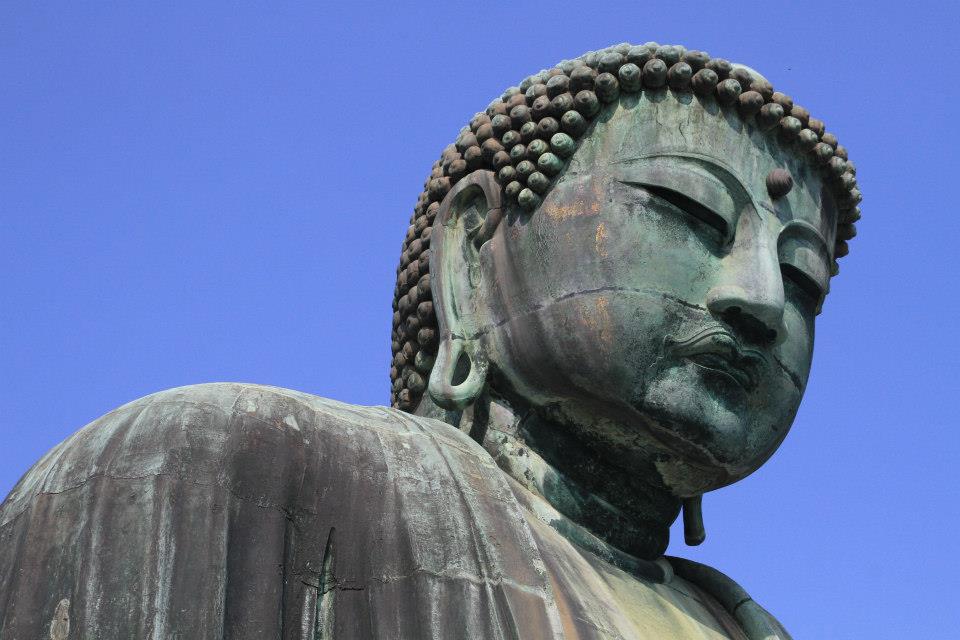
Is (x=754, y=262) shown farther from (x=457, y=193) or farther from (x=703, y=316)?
(x=457, y=193)

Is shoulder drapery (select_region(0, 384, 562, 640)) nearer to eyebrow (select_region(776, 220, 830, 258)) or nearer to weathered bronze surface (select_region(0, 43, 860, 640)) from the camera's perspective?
weathered bronze surface (select_region(0, 43, 860, 640))

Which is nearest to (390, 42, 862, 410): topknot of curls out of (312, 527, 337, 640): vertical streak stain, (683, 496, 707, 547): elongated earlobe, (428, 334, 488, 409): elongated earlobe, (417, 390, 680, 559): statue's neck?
(428, 334, 488, 409): elongated earlobe

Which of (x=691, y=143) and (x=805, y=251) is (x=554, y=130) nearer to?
(x=691, y=143)

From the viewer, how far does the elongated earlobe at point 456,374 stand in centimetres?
880

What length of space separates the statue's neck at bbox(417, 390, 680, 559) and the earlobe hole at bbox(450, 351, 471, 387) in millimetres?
133

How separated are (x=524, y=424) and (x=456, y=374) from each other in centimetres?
37

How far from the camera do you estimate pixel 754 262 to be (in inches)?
341

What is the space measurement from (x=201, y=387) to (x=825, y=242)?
10.0ft

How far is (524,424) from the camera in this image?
882 centimetres

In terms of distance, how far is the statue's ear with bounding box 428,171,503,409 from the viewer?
885 cm

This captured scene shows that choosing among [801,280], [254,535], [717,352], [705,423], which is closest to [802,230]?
[801,280]

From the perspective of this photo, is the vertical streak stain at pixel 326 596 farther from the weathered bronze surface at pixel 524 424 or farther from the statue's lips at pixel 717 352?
the statue's lips at pixel 717 352

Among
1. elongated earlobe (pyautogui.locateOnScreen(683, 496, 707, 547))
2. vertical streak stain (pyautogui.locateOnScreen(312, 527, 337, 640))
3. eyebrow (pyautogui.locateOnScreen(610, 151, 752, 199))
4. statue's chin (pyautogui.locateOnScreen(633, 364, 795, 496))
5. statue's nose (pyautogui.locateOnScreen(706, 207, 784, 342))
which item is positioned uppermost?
eyebrow (pyautogui.locateOnScreen(610, 151, 752, 199))

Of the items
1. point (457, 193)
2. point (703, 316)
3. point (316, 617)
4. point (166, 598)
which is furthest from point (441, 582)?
point (457, 193)
